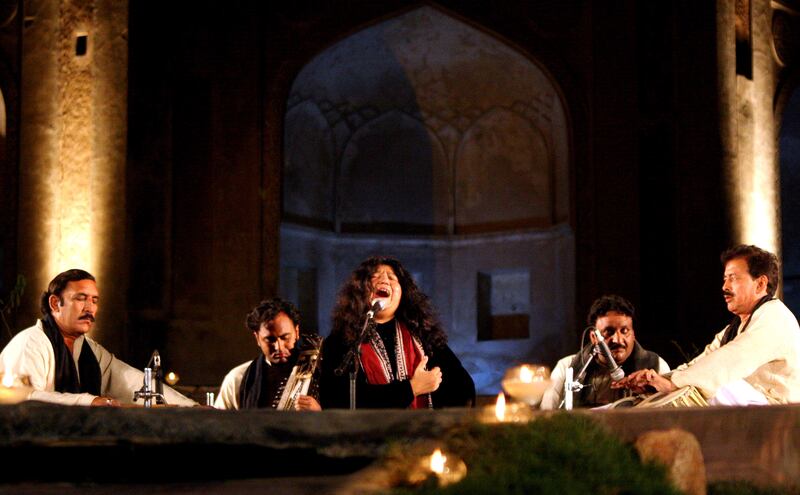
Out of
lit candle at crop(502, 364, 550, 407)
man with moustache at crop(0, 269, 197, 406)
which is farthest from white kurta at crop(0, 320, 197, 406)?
lit candle at crop(502, 364, 550, 407)

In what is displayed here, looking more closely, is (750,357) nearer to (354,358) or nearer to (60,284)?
(354,358)

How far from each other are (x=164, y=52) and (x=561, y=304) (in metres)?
5.61

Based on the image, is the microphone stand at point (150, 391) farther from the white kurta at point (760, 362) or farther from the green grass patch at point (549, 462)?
the white kurta at point (760, 362)

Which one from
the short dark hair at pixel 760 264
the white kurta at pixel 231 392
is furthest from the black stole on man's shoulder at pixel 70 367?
the short dark hair at pixel 760 264

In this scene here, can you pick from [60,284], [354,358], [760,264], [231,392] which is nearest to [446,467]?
[354,358]

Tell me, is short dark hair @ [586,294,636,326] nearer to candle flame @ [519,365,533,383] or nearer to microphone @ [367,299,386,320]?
microphone @ [367,299,386,320]

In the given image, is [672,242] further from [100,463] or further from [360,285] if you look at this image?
[100,463]

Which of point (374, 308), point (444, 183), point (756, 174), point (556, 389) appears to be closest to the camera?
point (374, 308)

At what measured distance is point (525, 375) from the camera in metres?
3.88

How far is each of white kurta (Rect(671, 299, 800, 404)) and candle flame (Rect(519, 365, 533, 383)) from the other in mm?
903

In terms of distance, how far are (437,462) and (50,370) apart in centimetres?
288

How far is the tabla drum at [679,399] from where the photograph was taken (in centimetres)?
429

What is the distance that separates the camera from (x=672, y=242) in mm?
10203

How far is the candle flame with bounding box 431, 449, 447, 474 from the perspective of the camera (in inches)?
115
